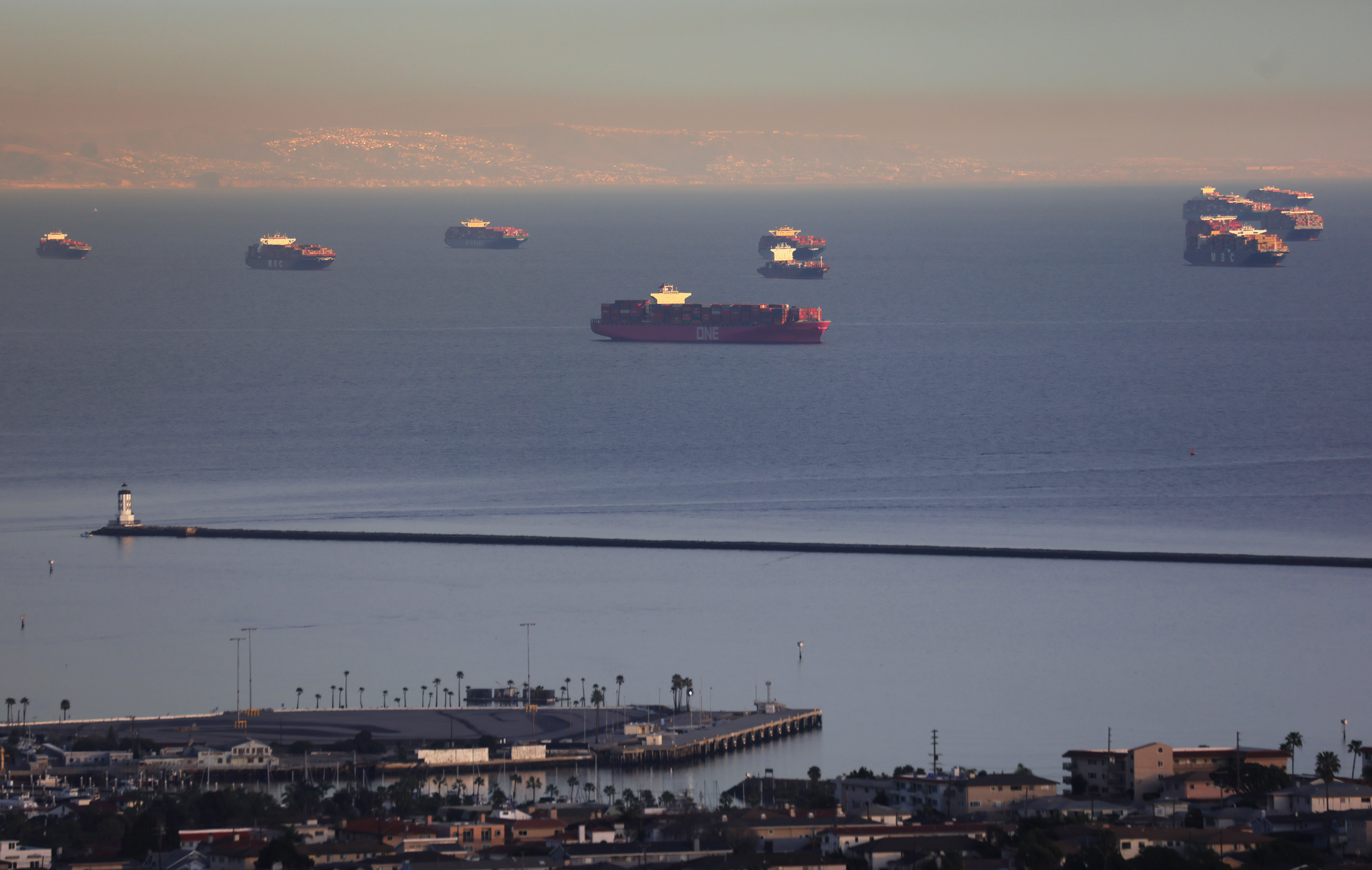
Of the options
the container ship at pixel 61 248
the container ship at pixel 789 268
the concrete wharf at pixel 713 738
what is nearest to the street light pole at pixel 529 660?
the concrete wharf at pixel 713 738

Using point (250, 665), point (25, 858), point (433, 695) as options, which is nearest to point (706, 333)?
point (250, 665)

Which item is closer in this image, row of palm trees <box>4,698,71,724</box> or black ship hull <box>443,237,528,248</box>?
row of palm trees <box>4,698,71,724</box>

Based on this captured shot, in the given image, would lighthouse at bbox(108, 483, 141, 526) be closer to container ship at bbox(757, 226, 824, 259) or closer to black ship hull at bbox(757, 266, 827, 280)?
black ship hull at bbox(757, 266, 827, 280)

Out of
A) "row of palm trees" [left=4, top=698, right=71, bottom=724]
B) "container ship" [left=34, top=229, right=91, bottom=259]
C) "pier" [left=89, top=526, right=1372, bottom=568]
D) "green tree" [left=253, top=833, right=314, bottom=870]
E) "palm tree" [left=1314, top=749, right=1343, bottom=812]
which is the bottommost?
"green tree" [left=253, top=833, right=314, bottom=870]

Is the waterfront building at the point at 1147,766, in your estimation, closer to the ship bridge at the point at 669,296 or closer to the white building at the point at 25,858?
the white building at the point at 25,858

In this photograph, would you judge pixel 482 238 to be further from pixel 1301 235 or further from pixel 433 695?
pixel 433 695

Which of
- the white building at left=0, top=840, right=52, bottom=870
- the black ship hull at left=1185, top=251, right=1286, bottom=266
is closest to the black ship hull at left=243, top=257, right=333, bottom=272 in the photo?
the black ship hull at left=1185, top=251, right=1286, bottom=266

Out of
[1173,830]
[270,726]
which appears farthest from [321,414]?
[1173,830]
